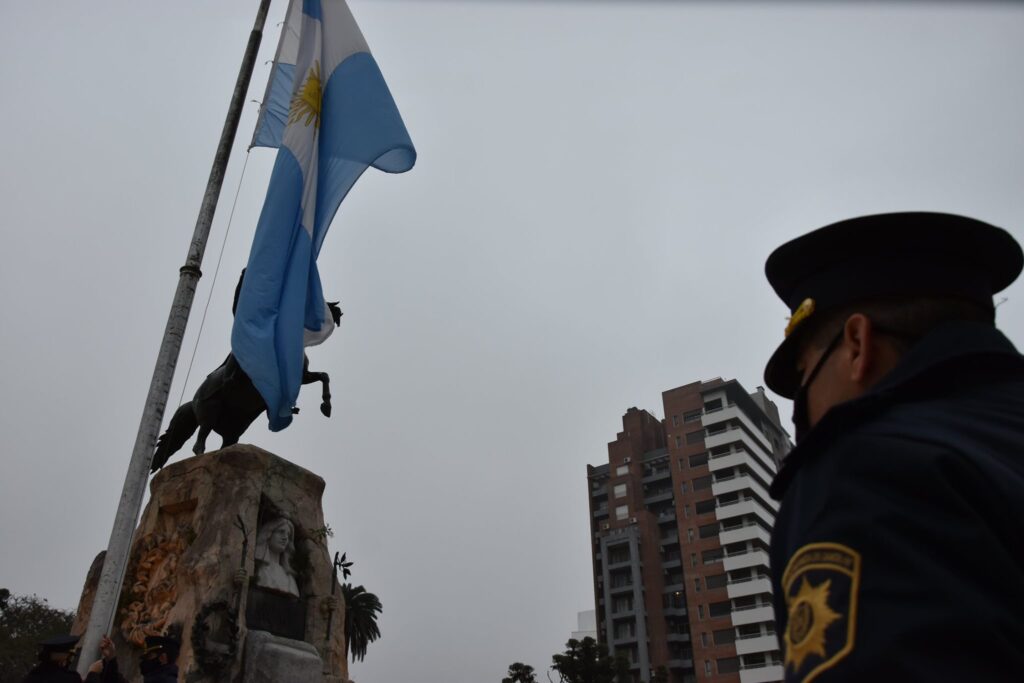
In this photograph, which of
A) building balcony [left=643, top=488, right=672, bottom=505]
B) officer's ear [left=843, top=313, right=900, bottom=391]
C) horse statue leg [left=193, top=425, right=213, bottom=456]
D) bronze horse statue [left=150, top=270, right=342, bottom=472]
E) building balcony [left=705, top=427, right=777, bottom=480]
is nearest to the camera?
officer's ear [left=843, top=313, right=900, bottom=391]

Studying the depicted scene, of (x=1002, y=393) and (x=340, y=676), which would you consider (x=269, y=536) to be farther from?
(x=1002, y=393)

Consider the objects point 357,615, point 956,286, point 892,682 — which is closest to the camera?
point 892,682

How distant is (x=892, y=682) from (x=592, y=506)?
7187 centimetres

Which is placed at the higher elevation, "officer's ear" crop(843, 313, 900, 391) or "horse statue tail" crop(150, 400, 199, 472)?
"horse statue tail" crop(150, 400, 199, 472)

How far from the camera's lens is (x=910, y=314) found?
1.56 m

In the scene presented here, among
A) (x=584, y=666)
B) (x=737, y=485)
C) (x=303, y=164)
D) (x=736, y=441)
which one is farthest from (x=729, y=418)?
(x=303, y=164)

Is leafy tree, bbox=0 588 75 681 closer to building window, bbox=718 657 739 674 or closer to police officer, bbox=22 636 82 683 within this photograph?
police officer, bbox=22 636 82 683

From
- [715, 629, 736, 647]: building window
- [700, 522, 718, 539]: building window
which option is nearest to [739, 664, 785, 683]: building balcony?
[715, 629, 736, 647]: building window

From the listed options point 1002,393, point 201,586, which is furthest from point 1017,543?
point 201,586

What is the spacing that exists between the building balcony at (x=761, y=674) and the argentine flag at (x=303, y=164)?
1973 inches

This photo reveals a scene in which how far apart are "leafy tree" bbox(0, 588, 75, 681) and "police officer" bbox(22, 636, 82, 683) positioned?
2460 cm

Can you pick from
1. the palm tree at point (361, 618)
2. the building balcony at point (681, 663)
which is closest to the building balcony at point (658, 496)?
the building balcony at point (681, 663)

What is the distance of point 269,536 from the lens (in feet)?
23.2

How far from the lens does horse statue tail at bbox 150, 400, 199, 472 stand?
28.4 ft
